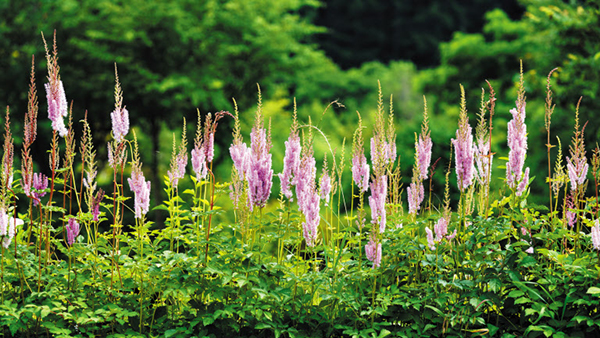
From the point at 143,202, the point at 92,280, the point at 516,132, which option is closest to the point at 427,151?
the point at 516,132

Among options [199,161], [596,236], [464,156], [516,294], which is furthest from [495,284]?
[199,161]

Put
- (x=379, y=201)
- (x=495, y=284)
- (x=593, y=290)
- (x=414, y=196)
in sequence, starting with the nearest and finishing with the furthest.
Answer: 1. (x=593, y=290)
2. (x=495, y=284)
3. (x=379, y=201)
4. (x=414, y=196)

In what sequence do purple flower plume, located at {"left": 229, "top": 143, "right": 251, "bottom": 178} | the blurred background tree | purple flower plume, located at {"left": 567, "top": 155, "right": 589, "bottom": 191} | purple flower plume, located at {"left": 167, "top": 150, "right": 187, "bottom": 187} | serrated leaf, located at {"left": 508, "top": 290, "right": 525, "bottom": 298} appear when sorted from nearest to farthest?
serrated leaf, located at {"left": 508, "top": 290, "right": 525, "bottom": 298}, purple flower plume, located at {"left": 229, "top": 143, "right": 251, "bottom": 178}, purple flower plume, located at {"left": 567, "top": 155, "right": 589, "bottom": 191}, purple flower plume, located at {"left": 167, "top": 150, "right": 187, "bottom": 187}, the blurred background tree

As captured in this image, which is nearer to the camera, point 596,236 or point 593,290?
point 593,290

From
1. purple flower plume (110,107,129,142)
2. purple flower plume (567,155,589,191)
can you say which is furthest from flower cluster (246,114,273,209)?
purple flower plume (567,155,589,191)

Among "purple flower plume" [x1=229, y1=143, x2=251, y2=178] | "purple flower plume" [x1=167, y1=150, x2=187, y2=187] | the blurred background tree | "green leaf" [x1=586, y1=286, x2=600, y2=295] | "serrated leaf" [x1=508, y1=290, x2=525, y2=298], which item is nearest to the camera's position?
"green leaf" [x1=586, y1=286, x2=600, y2=295]

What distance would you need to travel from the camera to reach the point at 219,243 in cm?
318

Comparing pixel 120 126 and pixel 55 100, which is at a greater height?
pixel 55 100

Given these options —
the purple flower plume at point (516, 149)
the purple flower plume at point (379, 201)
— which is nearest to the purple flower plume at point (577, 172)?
the purple flower plume at point (516, 149)

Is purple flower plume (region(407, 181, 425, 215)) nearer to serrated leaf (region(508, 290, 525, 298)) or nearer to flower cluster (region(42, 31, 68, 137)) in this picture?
serrated leaf (region(508, 290, 525, 298))

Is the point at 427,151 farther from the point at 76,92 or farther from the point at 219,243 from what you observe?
the point at 76,92

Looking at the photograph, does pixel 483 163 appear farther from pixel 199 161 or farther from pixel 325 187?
pixel 199 161

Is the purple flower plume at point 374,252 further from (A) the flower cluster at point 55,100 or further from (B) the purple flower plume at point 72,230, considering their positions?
(A) the flower cluster at point 55,100

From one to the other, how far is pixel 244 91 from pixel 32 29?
543 cm
